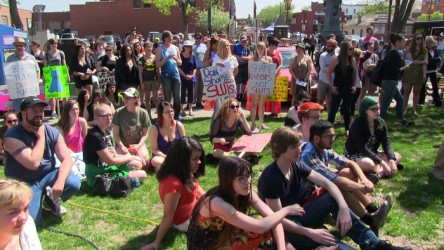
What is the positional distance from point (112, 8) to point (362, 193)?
56719 millimetres

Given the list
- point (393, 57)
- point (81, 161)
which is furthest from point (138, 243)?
point (393, 57)

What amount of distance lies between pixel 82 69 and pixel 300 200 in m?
6.96

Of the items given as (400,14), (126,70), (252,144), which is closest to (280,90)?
(126,70)

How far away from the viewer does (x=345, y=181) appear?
383 cm

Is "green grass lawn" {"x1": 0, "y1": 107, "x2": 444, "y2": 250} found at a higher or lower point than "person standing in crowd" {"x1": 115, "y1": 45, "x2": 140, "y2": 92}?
lower

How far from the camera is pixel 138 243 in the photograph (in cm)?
389

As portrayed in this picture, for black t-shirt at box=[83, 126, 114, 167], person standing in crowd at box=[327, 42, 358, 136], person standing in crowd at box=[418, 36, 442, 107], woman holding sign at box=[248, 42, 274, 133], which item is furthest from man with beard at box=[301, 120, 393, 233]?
person standing in crowd at box=[418, 36, 442, 107]

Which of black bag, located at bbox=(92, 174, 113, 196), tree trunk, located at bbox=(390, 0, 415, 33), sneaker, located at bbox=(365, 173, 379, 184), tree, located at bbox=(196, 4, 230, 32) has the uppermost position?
tree, located at bbox=(196, 4, 230, 32)

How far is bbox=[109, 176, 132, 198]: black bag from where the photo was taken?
4.95m

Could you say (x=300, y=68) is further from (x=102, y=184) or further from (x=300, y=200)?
(x=300, y=200)

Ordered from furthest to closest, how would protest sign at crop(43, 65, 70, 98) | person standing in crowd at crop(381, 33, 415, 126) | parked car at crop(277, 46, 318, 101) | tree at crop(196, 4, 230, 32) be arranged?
tree at crop(196, 4, 230, 32) < parked car at crop(277, 46, 318, 101) < protest sign at crop(43, 65, 70, 98) < person standing in crowd at crop(381, 33, 415, 126)

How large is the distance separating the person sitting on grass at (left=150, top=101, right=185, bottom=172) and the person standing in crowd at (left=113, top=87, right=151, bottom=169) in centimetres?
42

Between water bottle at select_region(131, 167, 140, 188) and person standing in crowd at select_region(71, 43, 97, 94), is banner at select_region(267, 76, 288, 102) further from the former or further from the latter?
water bottle at select_region(131, 167, 140, 188)

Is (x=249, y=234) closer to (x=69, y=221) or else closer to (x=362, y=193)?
(x=362, y=193)
